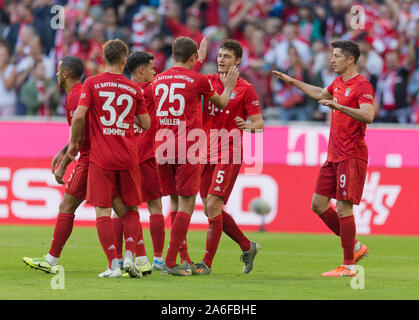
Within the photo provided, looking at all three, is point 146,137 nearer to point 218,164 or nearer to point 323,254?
point 218,164

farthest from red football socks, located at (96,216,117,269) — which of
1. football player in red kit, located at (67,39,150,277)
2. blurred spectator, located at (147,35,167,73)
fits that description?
blurred spectator, located at (147,35,167,73)

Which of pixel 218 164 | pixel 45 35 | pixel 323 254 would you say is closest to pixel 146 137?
pixel 218 164

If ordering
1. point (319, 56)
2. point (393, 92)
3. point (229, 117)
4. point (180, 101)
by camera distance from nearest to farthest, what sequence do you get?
point (180, 101) → point (229, 117) → point (393, 92) → point (319, 56)

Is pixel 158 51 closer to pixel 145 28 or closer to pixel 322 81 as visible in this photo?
pixel 145 28

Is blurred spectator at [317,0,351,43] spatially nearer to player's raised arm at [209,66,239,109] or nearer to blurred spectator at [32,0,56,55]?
blurred spectator at [32,0,56,55]

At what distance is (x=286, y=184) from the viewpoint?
15.9 meters

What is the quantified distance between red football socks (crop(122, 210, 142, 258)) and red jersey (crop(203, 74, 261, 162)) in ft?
4.42

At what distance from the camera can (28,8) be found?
20.5 m

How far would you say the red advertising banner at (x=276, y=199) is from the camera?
51.2 feet

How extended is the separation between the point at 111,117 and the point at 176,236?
148 centimetres

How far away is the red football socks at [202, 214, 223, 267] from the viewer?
9.97 metres

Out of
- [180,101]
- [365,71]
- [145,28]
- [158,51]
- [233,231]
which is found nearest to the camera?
[180,101]

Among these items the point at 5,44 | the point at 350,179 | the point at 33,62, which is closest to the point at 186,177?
the point at 350,179

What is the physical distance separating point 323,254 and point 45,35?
9.48 m
